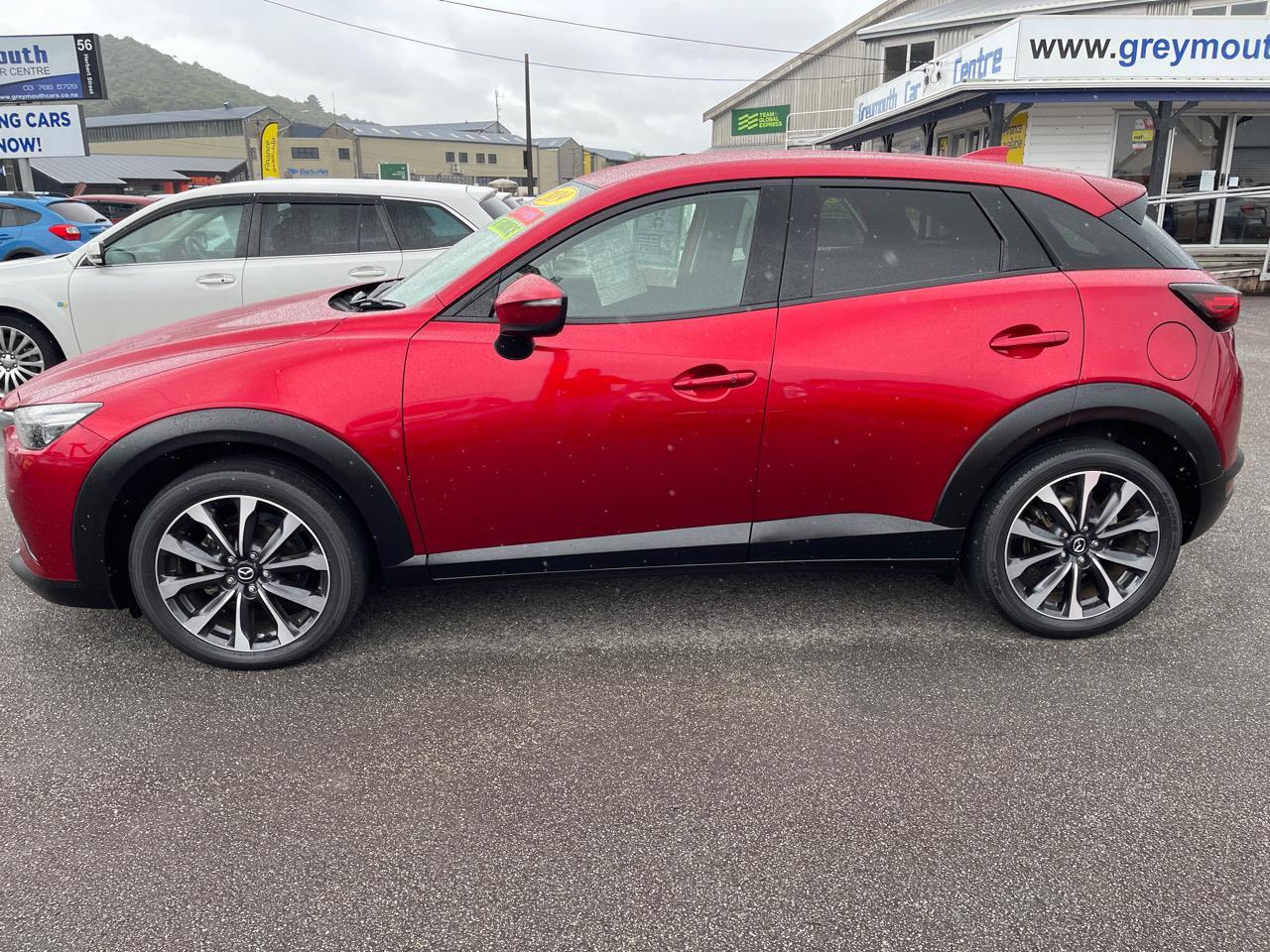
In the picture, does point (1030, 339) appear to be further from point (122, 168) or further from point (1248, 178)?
point (122, 168)

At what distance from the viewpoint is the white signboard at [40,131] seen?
22578mm

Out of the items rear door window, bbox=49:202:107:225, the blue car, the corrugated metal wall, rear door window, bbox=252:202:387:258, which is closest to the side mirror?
rear door window, bbox=252:202:387:258

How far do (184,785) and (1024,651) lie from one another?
2701 millimetres

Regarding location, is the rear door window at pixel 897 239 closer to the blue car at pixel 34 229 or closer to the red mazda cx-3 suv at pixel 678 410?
the red mazda cx-3 suv at pixel 678 410

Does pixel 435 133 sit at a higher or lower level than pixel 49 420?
higher

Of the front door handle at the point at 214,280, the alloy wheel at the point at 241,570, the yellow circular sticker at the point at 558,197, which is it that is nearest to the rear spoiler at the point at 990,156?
the yellow circular sticker at the point at 558,197

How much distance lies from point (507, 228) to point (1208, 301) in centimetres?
242

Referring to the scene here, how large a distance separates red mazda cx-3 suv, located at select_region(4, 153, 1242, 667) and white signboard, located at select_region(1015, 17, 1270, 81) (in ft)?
47.5

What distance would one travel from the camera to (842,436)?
3.00 m

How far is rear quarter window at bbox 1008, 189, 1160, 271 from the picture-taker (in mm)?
3133

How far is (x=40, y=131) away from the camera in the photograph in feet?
74.7

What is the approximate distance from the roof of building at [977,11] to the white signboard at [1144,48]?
1008 cm

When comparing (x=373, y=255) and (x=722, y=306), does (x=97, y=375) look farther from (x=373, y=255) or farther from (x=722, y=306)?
(x=373, y=255)

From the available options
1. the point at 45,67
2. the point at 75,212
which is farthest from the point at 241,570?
the point at 45,67
